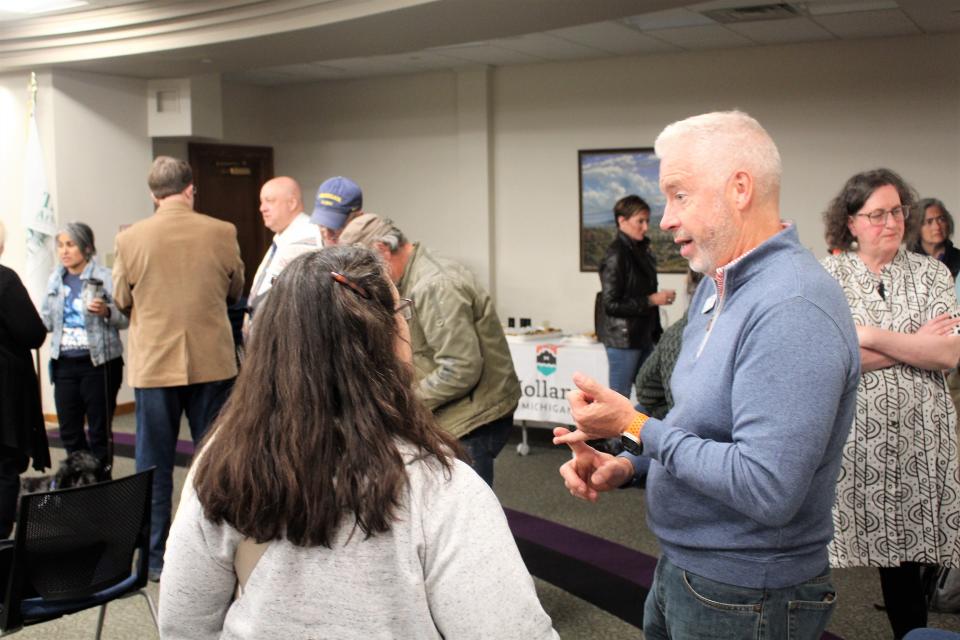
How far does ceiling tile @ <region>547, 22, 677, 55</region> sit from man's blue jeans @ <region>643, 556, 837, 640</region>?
592 centimetres

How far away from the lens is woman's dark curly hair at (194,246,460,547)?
1162mm

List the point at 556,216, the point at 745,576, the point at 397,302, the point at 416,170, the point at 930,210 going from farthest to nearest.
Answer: the point at 416,170, the point at 556,216, the point at 930,210, the point at 745,576, the point at 397,302

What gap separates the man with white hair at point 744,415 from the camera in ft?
4.45

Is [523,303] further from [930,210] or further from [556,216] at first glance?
[930,210]

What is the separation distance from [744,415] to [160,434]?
3100 millimetres

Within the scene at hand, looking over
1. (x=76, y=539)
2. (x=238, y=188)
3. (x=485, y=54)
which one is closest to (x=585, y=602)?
(x=76, y=539)

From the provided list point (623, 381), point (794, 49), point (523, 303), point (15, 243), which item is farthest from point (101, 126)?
point (794, 49)

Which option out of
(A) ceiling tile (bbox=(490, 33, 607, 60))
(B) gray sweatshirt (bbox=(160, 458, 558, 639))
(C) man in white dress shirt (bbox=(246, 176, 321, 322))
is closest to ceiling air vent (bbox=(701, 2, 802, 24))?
(A) ceiling tile (bbox=(490, 33, 607, 60))

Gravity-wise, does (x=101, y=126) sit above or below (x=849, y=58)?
below

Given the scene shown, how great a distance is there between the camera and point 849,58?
760 centimetres

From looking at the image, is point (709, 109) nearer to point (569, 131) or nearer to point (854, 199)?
point (569, 131)

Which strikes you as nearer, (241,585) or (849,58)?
(241,585)

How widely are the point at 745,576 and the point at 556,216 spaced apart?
25.0 ft

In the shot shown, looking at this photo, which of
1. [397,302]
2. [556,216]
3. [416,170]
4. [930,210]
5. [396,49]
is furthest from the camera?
[416,170]
